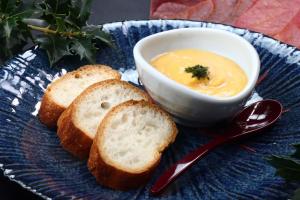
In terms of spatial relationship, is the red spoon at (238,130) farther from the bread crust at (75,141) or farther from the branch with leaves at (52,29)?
the branch with leaves at (52,29)

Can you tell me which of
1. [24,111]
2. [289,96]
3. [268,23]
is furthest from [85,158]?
[268,23]

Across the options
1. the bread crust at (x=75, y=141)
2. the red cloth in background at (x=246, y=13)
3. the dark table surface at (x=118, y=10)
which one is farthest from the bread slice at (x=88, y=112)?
the red cloth in background at (x=246, y=13)

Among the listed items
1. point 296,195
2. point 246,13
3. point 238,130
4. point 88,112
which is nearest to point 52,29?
point 88,112

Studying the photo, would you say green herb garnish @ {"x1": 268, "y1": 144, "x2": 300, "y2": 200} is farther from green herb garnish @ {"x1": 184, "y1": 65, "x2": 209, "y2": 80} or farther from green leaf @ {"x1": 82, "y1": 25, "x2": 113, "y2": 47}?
green leaf @ {"x1": 82, "y1": 25, "x2": 113, "y2": 47}

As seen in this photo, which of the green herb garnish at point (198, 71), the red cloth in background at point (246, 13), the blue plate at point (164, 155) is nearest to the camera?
the blue plate at point (164, 155)

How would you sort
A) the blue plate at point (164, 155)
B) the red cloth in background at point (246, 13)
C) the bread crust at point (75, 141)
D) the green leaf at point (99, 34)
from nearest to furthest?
the blue plate at point (164, 155), the bread crust at point (75, 141), the green leaf at point (99, 34), the red cloth in background at point (246, 13)

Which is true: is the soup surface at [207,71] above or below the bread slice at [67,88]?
above

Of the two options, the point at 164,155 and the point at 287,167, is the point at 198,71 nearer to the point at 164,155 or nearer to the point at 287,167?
the point at 164,155
